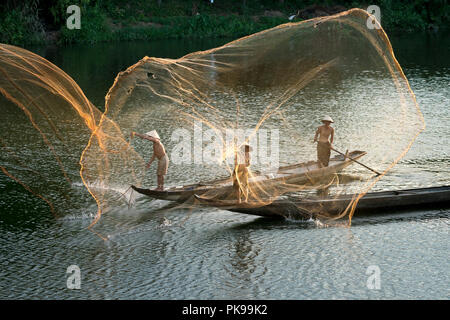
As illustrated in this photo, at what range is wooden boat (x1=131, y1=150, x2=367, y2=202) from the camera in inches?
503

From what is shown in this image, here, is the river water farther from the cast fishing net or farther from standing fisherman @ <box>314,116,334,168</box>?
standing fisherman @ <box>314,116,334,168</box>

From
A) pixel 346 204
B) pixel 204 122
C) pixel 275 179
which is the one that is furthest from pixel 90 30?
pixel 346 204

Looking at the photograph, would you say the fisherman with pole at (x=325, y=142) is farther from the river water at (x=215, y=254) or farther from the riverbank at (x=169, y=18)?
the riverbank at (x=169, y=18)

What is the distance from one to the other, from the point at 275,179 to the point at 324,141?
6.67ft

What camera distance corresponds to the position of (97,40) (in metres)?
42.2

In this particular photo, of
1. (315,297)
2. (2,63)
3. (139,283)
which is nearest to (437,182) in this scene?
(315,297)

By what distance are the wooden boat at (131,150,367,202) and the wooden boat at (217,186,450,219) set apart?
53cm

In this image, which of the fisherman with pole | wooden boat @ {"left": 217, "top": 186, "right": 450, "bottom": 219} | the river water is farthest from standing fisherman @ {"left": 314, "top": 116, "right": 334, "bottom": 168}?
wooden boat @ {"left": 217, "top": 186, "right": 450, "bottom": 219}

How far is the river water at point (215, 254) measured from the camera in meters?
10.2

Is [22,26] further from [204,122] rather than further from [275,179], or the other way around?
[275,179]

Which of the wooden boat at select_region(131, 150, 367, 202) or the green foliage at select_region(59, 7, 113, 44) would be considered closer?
the wooden boat at select_region(131, 150, 367, 202)

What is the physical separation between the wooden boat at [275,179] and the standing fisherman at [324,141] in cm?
19
